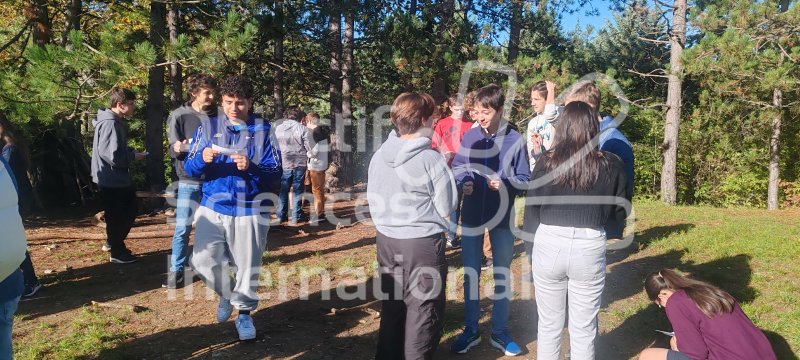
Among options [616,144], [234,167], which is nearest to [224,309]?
[234,167]

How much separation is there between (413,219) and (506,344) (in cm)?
133

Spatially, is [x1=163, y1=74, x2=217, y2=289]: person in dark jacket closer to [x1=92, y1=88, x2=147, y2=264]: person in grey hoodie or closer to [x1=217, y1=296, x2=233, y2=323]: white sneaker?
[x1=92, y1=88, x2=147, y2=264]: person in grey hoodie

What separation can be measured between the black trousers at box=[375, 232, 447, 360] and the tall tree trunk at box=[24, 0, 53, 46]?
7616 mm

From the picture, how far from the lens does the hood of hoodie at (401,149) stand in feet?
9.86

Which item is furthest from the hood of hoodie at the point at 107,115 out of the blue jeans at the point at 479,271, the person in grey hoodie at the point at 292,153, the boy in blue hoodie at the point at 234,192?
the blue jeans at the point at 479,271

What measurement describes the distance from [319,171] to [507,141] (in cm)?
508

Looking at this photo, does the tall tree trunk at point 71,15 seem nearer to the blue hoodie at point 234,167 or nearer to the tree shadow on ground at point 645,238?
the blue hoodie at point 234,167

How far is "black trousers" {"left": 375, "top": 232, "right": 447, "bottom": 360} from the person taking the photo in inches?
120

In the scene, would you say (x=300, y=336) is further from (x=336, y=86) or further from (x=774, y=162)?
(x=774, y=162)

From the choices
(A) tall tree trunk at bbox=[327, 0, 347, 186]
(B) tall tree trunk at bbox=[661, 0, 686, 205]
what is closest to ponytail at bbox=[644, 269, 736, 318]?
(A) tall tree trunk at bbox=[327, 0, 347, 186]

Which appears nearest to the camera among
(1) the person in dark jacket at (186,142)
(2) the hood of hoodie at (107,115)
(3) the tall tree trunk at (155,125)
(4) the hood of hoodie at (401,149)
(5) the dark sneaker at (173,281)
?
(4) the hood of hoodie at (401,149)

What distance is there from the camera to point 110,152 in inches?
213

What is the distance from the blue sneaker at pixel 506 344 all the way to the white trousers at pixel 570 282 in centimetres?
60

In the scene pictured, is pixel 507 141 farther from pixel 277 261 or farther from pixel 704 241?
pixel 704 241
